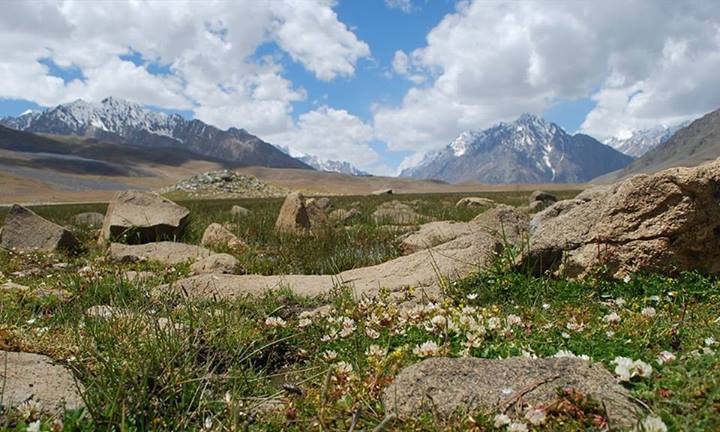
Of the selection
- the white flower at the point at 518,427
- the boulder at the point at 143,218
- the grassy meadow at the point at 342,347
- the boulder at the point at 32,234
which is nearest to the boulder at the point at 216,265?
the grassy meadow at the point at 342,347

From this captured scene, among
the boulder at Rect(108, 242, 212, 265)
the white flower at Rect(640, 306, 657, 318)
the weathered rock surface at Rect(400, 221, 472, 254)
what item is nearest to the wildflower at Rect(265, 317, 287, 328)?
the white flower at Rect(640, 306, 657, 318)

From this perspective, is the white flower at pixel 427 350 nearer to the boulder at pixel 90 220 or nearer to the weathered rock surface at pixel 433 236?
the weathered rock surface at pixel 433 236

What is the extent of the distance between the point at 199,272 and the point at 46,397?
6777 mm

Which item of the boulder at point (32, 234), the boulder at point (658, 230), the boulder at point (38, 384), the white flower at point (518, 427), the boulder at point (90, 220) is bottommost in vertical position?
the boulder at point (90, 220)

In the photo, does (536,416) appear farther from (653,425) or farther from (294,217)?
(294,217)

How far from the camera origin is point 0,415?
360cm

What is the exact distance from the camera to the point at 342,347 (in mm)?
5266

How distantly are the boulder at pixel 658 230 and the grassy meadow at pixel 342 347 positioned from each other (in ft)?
1.09

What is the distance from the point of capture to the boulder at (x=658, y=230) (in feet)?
23.6

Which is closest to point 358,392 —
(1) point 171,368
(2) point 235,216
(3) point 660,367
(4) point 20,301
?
(1) point 171,368

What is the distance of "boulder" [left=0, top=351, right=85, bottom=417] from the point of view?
3820mm

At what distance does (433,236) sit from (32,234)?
11.0 meters

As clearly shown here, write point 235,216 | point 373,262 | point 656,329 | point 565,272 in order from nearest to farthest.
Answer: point 656,329 < point 565,272 < point 373,262 < point 235,216

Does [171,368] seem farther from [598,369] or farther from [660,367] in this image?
[660,367]
